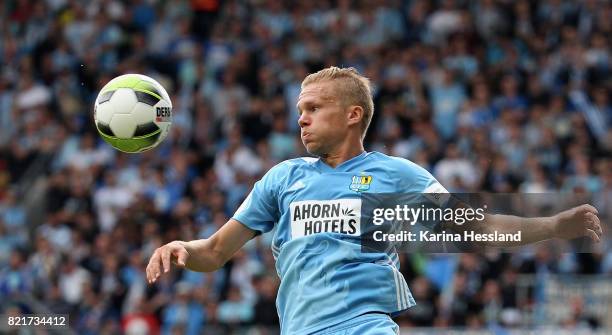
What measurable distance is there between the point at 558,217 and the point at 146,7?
16569 millimetres

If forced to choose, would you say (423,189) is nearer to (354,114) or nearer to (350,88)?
(354,114)

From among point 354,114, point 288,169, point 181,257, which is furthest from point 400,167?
point 181,257

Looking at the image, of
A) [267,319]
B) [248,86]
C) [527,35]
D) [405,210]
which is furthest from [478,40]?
[405,210]

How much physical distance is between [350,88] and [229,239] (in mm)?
1130

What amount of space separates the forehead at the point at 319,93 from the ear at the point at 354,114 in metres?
0.12

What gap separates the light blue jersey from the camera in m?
6.02

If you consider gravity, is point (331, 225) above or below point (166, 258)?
above

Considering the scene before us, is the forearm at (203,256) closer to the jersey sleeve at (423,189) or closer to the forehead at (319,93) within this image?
the forehead at (319,93)

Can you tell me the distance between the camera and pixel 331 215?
6.18 m

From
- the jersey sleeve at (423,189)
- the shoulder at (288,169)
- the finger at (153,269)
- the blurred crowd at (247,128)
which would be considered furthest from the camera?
the blurred crowd at (247,128)

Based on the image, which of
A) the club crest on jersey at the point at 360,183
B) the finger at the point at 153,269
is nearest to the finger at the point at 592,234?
the club crest on jersey at the point at 360,183

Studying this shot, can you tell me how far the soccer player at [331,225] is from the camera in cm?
599

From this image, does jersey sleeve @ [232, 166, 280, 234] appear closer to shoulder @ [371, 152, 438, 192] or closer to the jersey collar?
the jersey collar

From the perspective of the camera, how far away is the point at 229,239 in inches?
253
